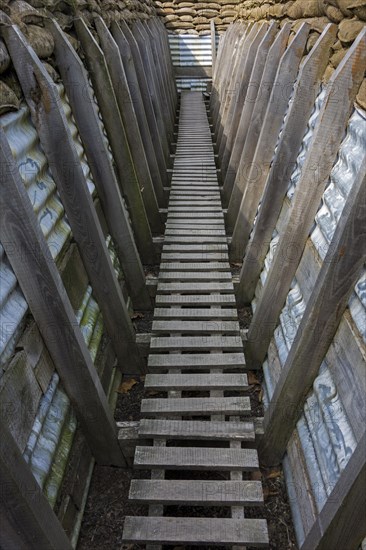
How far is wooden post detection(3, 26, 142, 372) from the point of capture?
7.04 feet

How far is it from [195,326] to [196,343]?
21 centimetres

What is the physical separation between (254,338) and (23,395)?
2014 mm

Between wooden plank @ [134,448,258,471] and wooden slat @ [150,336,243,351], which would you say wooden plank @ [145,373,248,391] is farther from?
wooden plank @ [134,448,258,471]

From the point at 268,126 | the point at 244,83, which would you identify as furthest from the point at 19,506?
the point at 244,83

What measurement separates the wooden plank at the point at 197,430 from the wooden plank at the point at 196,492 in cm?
30

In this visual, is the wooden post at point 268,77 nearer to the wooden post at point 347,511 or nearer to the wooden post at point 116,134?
the wooden post at point 116,134

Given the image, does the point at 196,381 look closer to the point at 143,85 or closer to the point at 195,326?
the point at 195,326

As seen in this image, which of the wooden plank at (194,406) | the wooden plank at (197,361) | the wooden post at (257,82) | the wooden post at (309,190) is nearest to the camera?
the wooden post at (309,190)

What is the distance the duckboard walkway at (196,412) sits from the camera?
236 cm

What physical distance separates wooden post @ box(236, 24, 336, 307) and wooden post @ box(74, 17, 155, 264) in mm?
1258

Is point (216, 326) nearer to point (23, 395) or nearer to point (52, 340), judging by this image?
point (52, 340)

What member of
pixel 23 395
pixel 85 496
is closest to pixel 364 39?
pixel 23 395

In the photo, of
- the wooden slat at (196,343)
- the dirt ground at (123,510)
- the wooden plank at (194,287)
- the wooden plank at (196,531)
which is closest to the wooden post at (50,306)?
the dirt ground at (123,510)

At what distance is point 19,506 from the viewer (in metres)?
1.55
